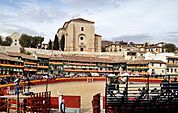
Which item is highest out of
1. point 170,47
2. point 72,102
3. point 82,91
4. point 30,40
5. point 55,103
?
point 30,40

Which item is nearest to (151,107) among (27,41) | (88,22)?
(27,41)

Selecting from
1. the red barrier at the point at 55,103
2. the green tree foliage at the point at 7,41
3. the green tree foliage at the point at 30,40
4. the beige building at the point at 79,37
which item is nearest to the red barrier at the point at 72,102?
the red barrier at the point at 55,103

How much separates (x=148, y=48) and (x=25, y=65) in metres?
72.9

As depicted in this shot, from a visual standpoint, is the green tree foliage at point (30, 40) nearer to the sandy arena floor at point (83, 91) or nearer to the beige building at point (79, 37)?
the beige building at point (79, 37)

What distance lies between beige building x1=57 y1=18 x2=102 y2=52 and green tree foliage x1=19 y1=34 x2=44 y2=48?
7853mm

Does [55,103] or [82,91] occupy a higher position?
[55,103]

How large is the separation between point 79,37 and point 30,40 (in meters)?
17.6

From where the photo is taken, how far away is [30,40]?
107875mm

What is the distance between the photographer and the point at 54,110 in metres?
19.1

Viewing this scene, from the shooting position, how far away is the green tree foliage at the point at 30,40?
4151 inches

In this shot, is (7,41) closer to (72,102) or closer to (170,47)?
(170,47)

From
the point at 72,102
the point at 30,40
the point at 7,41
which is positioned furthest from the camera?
the point at 30,40

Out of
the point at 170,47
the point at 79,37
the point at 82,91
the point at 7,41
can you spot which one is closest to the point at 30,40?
the point at 7,41

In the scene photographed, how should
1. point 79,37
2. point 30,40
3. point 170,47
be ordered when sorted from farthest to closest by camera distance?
point 170,47 → point 79,37 → point 30,40
